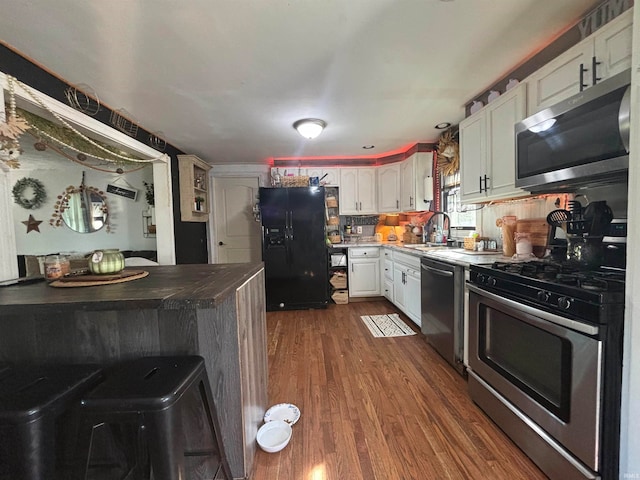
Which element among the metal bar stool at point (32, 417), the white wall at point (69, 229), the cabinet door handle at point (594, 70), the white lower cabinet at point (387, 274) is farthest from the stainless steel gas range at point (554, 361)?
the white wall at point (69, 229)

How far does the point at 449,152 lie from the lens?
3.24 meters

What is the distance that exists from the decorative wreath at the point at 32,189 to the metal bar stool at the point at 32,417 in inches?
167

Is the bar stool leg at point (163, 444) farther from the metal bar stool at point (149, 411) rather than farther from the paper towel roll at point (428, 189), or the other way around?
the paper towel roll at point (428, 189)

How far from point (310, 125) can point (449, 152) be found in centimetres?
168

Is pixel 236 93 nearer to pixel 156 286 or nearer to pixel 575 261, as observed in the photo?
pixel 156 286

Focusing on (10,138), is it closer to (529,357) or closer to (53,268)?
(53,268)

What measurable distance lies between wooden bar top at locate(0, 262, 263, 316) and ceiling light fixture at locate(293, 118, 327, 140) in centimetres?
206

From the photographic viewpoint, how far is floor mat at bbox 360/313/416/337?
2.99 meters

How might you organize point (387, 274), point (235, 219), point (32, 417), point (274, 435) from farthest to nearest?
point (235, 219)
point (387, 274)
point (274, 435)
point (32, 417)

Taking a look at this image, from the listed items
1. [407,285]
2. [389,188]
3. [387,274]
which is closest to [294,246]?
[387,274]

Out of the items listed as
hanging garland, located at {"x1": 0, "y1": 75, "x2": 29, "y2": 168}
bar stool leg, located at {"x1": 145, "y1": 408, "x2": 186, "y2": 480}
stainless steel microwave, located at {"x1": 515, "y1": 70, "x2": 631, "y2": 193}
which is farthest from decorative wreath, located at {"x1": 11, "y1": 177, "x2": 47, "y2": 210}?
stainless steel microwave, located at {"x1": 515, "y1": 70, "x2": 631, "y2": 193}

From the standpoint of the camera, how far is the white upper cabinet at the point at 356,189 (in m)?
4.52

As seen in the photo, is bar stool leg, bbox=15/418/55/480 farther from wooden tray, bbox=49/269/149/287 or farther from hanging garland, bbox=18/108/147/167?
hanging garland, bbox=18/108/147/167

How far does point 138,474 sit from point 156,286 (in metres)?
0.69
